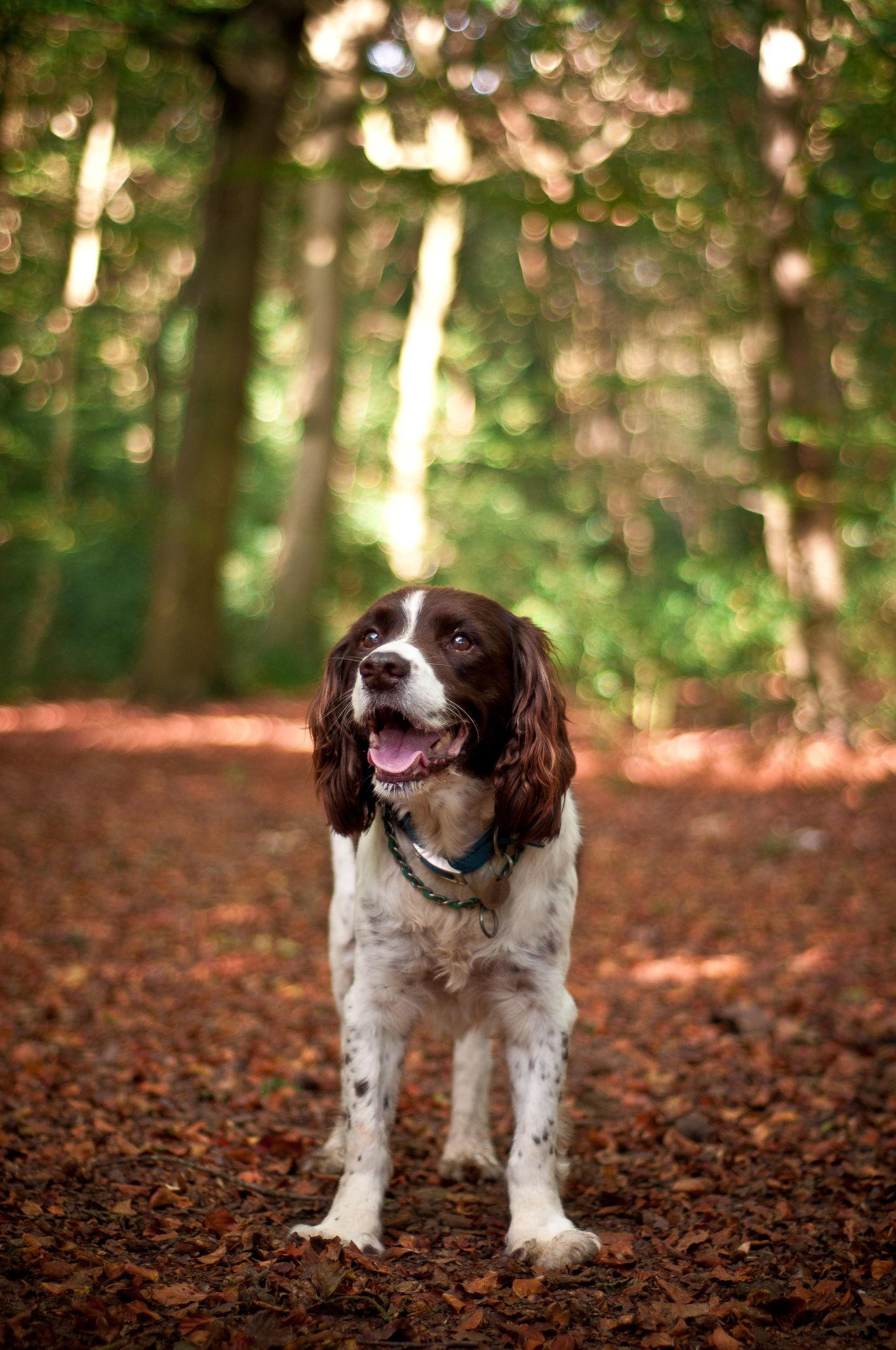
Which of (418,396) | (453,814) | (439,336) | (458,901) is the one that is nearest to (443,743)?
(453,814)

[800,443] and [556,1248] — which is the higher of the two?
[800,443]

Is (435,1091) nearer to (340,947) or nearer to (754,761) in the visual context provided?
(340,947)

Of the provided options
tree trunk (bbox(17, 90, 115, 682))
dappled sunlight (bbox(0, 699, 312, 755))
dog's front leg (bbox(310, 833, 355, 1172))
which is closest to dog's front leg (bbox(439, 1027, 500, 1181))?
dog's front leg (bbox(310, 833, 355, 1172))

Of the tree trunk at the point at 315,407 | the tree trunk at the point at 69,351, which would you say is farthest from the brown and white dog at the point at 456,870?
the tree trunk at the point at 315,407

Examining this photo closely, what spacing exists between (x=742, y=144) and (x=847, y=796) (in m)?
7.15

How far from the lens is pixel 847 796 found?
358 inches

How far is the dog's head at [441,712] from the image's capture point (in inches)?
130

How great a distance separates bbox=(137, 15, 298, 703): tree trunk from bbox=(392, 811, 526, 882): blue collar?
10.3 m

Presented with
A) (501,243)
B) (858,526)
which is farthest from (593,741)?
(501,243)

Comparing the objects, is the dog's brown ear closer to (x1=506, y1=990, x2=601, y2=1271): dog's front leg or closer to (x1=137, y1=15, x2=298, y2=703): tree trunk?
(x1=506, y1=990, x2=601, y2=1271): dog's front leg

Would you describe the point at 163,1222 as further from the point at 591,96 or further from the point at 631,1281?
the point at 591,96

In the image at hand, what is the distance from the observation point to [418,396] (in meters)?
18.5

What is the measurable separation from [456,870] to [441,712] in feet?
1.56

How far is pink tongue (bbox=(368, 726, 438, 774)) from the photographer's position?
3303mm
